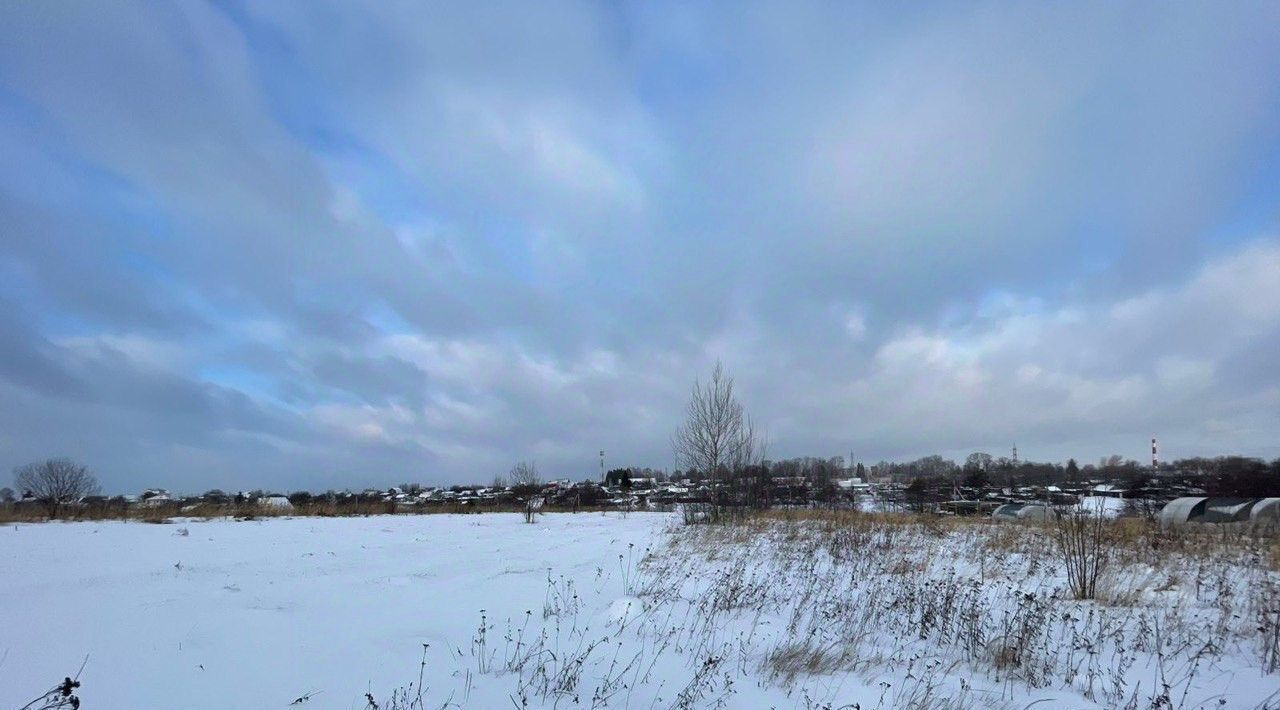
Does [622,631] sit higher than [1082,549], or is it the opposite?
[1082,549]

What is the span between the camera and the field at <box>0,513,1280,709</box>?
Answer: 4.53 metres

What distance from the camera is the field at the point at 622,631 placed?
4.53m

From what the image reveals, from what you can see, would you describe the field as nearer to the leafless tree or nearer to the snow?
the snow

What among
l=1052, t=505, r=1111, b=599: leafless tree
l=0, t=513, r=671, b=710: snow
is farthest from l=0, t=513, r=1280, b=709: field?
l=1052, t=505, r=1111, b=599: leafless tree

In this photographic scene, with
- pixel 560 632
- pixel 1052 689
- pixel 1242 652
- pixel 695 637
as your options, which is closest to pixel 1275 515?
pixel 1242 652

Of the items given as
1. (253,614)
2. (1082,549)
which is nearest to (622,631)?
(253,614)

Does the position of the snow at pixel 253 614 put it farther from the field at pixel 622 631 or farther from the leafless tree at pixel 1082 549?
the leafless tree at pixel 1082 549

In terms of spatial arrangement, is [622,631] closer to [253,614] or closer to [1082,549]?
[253,614]

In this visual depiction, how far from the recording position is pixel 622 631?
6141 mm

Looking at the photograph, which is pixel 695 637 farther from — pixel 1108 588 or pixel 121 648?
pixel 1108 588

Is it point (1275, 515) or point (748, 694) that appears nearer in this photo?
point (748, 694)

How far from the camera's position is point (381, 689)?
14.3 ft

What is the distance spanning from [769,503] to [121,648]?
82.1 ft

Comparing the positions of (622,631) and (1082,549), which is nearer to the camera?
(622,631)
